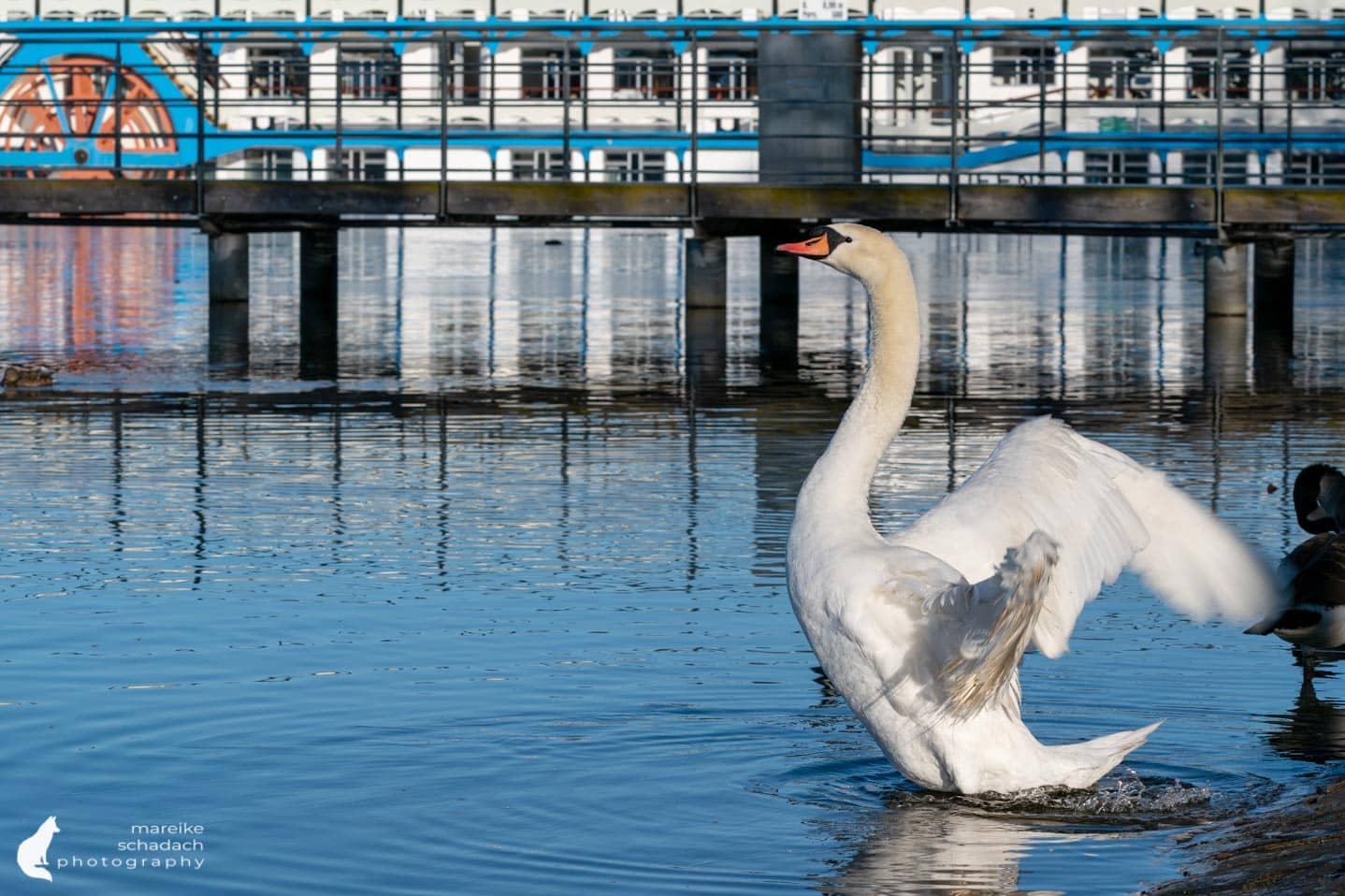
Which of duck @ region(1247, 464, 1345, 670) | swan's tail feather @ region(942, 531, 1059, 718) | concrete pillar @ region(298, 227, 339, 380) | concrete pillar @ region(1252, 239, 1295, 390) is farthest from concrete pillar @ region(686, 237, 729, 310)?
swan's tail feather @ region(942, 531, 1059, 718)

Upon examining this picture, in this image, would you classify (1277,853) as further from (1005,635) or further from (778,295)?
(778,295)

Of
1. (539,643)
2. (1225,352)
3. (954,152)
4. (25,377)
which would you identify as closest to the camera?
(539,643)

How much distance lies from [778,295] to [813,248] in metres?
18.9

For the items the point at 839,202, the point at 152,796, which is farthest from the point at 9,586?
the point at 839,202

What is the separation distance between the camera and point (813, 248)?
7180mm

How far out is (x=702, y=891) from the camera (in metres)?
5.82

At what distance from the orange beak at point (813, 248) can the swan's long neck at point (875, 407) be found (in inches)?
6.1

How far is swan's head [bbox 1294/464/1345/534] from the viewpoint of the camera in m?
9.17

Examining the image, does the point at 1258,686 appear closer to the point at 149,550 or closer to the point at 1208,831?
the point at 1208,831

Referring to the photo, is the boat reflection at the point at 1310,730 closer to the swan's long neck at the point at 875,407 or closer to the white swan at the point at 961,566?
the white swan at the point at 961,566

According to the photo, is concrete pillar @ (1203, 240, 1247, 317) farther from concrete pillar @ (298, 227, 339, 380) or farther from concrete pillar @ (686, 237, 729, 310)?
concrete pillar @ (298, 227, 339, 380)

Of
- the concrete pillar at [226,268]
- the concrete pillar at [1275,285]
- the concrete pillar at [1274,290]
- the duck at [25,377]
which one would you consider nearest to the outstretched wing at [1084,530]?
the duck at [25,377]

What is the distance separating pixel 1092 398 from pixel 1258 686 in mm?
9479

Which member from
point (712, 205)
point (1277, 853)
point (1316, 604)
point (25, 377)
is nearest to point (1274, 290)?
point (712, 205)
